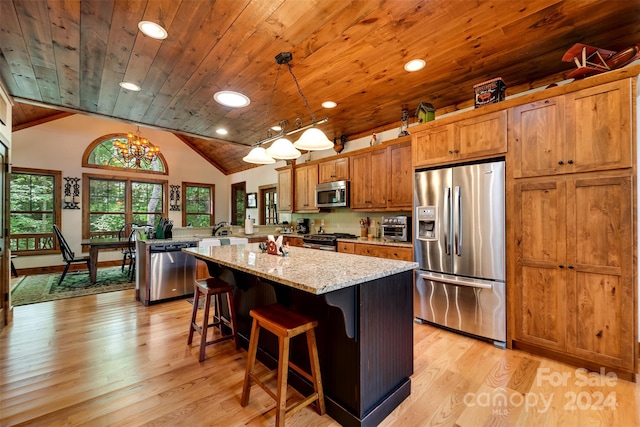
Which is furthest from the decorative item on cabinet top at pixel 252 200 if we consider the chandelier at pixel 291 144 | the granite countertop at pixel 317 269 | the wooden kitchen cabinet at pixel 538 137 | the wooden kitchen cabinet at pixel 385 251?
the wooden kitchen cabinet at pixel 538 137

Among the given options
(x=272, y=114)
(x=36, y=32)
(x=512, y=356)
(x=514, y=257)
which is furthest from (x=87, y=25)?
(x=512, y=356)

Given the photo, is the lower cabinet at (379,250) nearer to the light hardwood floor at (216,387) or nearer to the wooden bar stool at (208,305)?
the light hardwood floor at (216,387)

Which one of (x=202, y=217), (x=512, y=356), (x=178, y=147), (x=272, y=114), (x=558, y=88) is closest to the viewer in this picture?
(x=558, y=88)

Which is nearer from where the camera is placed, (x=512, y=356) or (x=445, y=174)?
(x=512, y=356)

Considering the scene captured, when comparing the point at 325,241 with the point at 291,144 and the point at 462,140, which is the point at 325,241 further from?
the point at 462,140

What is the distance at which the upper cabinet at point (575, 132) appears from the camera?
192cm

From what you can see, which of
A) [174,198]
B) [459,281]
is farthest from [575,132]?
[174,198]

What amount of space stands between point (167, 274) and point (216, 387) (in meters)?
2.39

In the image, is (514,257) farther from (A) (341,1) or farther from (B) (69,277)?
(B) (69,277)

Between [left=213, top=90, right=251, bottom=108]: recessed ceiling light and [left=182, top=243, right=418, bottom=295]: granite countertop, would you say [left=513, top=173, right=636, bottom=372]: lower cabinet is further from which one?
[left=213, top=90, right=251, bottom=108]: recessed ceiling light

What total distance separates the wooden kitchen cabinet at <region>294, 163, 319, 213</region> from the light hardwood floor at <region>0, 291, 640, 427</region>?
298 centimetres

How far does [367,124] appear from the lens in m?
4.17

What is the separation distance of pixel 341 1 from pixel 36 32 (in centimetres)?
232

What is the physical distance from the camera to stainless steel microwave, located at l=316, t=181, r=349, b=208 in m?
4.33
